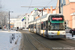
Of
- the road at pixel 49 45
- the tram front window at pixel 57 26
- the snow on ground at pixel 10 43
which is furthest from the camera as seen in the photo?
the tram front window at pixel 57 26

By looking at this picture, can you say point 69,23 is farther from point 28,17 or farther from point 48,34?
point 28,17

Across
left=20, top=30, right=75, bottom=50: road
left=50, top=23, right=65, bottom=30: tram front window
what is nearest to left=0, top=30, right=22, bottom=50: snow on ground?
left=20, top=30, right=75, bottom=50: road

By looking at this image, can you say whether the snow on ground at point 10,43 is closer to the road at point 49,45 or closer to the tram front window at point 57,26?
the road at point 49,45

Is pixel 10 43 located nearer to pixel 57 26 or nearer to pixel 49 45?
pixel 49 45

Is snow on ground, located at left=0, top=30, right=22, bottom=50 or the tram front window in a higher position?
the tram front window

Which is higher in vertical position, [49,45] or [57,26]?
[57,26]

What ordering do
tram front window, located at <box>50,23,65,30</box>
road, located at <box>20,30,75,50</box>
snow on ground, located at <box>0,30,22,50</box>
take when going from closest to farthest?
snow on ground, located at <box>0,30,22,50</box>
road, located at <box>20,30,75,50</box>
tram front window, located at <box>50,23,65,30</box>

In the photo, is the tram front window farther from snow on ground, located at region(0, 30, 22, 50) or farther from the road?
snow on ground, located at region(0, 30, 22, 50)

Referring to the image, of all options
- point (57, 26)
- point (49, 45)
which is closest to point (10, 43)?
point (49, 45)

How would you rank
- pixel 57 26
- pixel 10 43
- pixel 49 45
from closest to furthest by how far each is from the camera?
pixel 49 45 → pixel 10 43 → pixel 57 26

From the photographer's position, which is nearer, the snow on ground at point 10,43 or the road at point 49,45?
the snow on ground at point 10,43

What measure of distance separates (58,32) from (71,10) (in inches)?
1304

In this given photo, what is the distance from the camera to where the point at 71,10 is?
49.2 meters

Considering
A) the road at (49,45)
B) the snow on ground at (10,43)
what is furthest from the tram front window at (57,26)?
the snow on ground at (10,43)
